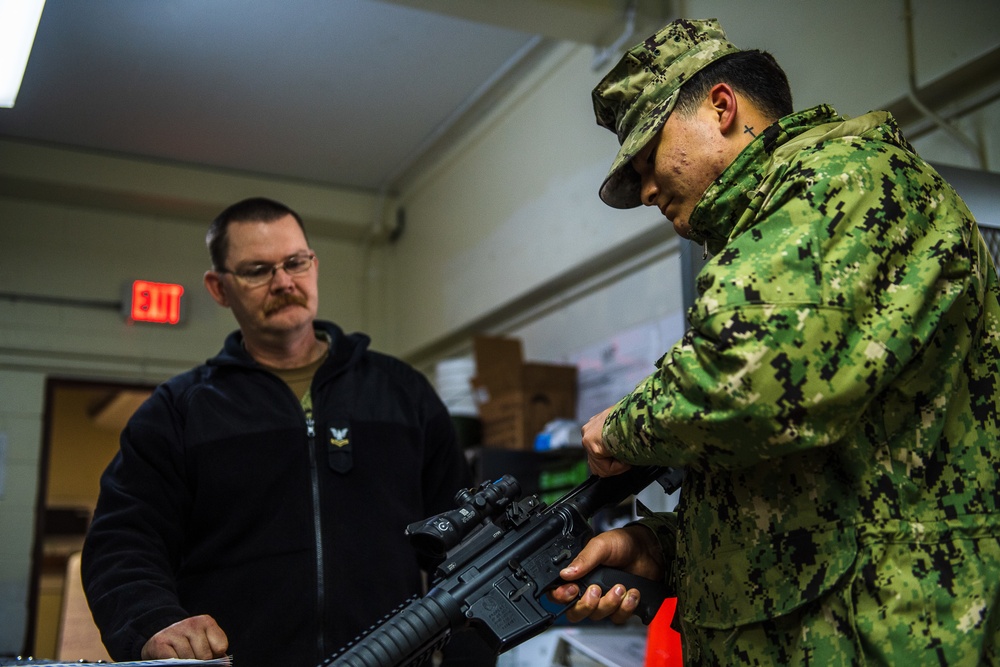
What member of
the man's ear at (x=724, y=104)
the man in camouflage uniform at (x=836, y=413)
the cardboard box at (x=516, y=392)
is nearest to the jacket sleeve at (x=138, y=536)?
the man in camouflage uniform at (x=836, y=413)

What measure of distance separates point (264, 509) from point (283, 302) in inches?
16.5

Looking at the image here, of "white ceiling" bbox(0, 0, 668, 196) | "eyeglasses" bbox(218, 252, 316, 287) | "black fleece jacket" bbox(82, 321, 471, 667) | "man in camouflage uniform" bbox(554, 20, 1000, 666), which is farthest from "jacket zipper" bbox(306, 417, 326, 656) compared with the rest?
"white ceiling" bbox(0, 0, 668, 196)

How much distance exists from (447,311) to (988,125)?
10.3 ft

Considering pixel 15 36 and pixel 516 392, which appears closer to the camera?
pixel 15 36

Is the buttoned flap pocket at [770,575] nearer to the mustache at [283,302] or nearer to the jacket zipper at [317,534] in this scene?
the jacket zipper at [317,534]

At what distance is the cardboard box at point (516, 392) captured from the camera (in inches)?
157

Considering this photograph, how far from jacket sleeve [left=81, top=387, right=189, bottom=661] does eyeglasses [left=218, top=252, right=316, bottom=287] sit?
0.28 metres

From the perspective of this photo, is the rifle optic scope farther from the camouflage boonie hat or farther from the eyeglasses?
the eyeglasses

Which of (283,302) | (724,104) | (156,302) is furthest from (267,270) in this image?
(156,302)

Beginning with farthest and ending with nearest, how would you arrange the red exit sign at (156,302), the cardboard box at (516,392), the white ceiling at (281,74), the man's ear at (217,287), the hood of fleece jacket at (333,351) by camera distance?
the red exit sign at (156,302) < the cardboard box at (516,392) < the white ceiling at (281,74) < the man's ear at (217,287) < the hood of fleece jacket at (333,351)

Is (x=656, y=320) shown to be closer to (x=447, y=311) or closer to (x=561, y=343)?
(x=561, y=343)

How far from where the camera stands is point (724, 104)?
1.19 m

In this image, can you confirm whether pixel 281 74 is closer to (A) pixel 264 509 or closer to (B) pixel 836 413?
(A) pixel 264 509

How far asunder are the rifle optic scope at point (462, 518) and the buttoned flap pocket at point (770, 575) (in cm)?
27
